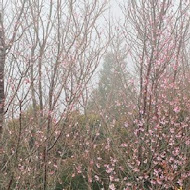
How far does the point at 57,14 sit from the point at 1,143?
6.64ft

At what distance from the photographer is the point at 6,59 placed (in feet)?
16.3

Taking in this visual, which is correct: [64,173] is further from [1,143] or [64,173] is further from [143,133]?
[1,143]

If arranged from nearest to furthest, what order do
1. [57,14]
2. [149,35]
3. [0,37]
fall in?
→ [57,14] < [0,37] < [149,35]

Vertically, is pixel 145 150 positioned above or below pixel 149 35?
below

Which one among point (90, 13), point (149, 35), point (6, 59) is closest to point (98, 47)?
point (90, 13)

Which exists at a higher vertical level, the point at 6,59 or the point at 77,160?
the point at 6,59

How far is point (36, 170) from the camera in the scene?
4062mm

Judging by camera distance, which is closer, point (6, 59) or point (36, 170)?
point (36, 170)

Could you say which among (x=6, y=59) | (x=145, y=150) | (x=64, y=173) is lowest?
(x=64, y=173)

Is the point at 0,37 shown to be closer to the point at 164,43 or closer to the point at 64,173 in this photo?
the point at 164,43

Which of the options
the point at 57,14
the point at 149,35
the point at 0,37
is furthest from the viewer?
the point at 149,35

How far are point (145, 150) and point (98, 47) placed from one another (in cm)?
202

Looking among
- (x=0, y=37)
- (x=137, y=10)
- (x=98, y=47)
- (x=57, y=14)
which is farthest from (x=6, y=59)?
(x=137, y=10)

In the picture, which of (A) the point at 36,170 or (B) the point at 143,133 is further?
(B) the point at 143,133
